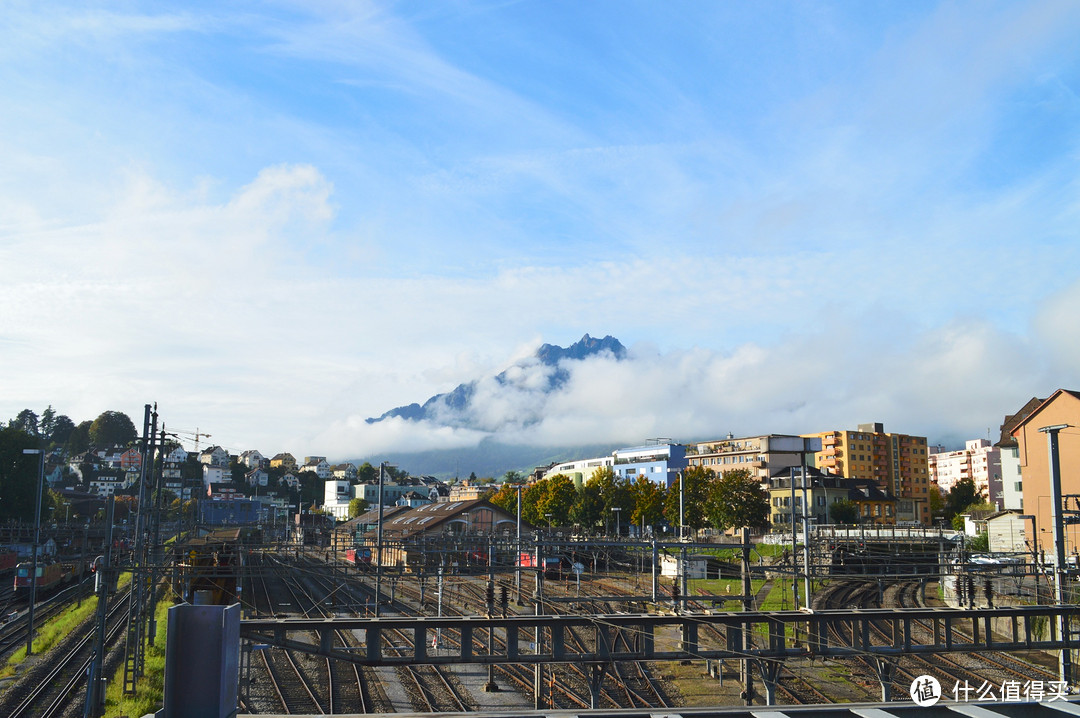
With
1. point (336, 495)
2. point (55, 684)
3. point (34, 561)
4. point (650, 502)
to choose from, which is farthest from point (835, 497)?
point (336, 495)

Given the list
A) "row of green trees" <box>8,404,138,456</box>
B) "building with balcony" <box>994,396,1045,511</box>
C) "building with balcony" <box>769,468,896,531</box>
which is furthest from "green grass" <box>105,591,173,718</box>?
"row of green trees" <box>8,404,138,456</box>

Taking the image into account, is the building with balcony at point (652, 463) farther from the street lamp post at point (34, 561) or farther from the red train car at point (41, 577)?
the street lamp post at point (34, 561)

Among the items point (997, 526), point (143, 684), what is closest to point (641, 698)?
point (143, 684)

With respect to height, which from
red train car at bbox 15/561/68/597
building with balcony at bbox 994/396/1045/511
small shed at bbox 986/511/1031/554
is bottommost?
red train car at bbox 15/561/68/597

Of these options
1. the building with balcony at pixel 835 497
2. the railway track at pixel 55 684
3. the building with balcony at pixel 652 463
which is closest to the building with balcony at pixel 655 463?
the building with balcony at pixel 652 463

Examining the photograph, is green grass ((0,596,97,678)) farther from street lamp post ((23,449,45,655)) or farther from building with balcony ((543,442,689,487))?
building with balcony ((543,442,689,487))

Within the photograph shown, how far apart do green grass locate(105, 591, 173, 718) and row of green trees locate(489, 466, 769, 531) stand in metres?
42.5

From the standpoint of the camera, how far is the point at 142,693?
23219mm

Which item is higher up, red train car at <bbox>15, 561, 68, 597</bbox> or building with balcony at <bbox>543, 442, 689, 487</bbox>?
building with balcony at <bbox>543, 442, 689, 487</bbox>

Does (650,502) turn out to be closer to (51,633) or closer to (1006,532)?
(1006,532)

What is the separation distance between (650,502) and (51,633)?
60.7m

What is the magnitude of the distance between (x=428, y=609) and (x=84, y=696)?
1966cm

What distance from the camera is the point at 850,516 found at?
88062 mm

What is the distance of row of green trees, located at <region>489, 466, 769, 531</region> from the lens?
7200cm
